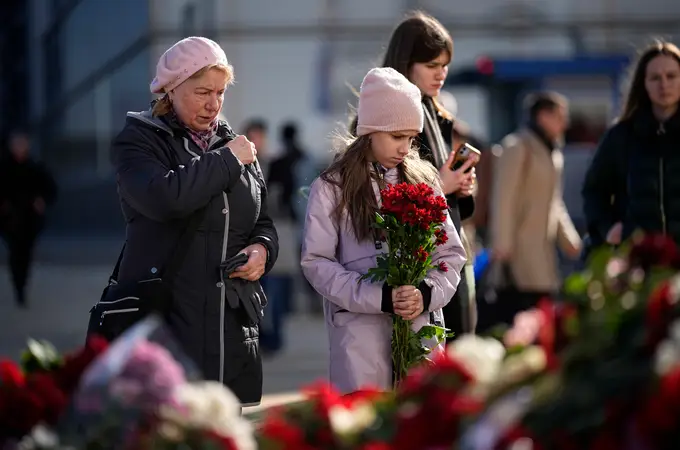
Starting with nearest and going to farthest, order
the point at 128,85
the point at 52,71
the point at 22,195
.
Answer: the point at 22,195
the point at 128,85
the point at 52,71

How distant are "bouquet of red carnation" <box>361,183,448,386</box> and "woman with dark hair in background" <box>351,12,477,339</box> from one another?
1.86 feet

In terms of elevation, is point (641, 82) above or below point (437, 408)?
below

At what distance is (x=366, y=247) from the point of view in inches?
194

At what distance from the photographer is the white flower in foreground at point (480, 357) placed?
8.70ft

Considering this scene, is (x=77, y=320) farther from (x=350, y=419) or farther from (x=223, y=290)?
(x=350, y=419)

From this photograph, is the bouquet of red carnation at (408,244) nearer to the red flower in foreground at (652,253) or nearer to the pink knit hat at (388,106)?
the pink knit hat at (388,106)

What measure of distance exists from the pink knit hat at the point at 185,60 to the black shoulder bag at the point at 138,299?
0.43 m

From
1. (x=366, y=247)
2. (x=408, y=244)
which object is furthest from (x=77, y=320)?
(x=408, y=244)

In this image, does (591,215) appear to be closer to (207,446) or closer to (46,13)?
(207,446)

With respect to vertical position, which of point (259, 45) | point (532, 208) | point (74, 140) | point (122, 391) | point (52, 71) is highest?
point (122, 391)

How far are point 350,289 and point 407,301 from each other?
0.19 meters

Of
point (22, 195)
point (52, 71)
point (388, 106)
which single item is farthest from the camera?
point (52, 71)

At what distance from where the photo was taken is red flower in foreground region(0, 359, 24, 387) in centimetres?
296

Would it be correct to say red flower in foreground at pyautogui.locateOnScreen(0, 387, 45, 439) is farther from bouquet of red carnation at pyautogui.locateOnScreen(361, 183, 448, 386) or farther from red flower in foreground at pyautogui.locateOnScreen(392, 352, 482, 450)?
bouquet of red carnation at pyautogui.locateOnScreen(361, 183, 448, 386)
